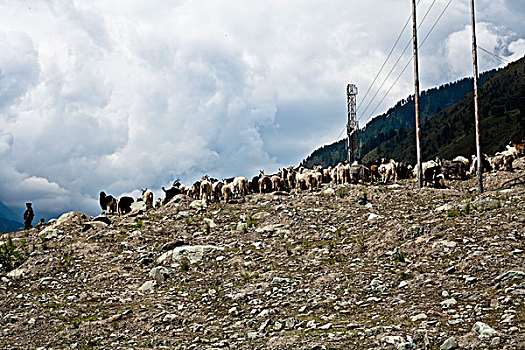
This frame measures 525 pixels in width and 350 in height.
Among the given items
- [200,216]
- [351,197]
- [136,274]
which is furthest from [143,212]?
[351,197]

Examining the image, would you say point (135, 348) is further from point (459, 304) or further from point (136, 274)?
point (459, 304)

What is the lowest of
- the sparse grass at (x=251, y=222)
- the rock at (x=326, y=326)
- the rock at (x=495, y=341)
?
the rock at (x=326, y=326)

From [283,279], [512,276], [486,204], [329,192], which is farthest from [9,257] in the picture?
[486,204]

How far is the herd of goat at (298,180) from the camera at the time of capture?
1238 inches

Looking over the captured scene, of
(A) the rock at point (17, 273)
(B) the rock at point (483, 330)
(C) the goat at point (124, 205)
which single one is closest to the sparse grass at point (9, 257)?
(A) the rock at point (17, 273)

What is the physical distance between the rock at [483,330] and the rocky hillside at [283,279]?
4cm

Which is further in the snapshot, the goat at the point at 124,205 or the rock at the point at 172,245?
the goat at the point at 124,205

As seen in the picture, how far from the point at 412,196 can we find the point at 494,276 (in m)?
13.8

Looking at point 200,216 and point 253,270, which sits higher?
point 200,216

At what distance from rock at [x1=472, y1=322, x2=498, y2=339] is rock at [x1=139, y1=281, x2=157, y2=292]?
11.7 metres

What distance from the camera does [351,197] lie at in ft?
87.0

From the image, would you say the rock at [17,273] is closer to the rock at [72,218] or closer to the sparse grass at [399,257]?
the rock at [72,218]

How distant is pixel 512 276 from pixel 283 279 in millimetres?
7128

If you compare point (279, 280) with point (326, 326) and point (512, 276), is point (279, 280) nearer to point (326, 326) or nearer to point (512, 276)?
point (326, 326)
